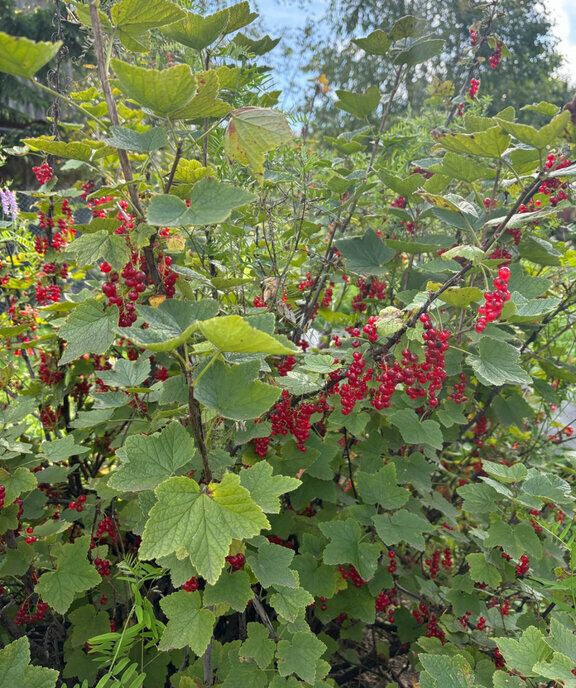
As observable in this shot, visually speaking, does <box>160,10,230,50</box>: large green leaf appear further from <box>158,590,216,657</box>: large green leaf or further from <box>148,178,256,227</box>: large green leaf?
<box>158,590,216,657</box>: large green leaf

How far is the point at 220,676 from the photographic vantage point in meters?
1.21

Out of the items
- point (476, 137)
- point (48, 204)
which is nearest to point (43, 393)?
point (48, 204)

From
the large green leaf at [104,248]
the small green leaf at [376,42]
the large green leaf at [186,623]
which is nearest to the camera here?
the large green leaf at [186,623]

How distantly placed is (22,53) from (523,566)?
1.65 m

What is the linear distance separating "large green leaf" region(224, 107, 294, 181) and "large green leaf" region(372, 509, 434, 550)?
3.22ft

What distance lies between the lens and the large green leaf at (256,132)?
953 mm

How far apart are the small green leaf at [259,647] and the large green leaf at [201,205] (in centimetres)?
88

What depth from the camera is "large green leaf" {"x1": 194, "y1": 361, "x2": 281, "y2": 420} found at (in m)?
0.85

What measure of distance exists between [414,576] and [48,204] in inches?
75.8

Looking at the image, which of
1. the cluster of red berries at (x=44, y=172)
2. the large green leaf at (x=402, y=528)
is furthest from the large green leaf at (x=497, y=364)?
the cluster of red berries at (x=44, y=172)

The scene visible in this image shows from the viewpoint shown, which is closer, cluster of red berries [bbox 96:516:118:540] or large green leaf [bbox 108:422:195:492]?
large green leaf [bbox 108:422:195:492]

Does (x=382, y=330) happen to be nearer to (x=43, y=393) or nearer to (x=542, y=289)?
(x=542, y=289)

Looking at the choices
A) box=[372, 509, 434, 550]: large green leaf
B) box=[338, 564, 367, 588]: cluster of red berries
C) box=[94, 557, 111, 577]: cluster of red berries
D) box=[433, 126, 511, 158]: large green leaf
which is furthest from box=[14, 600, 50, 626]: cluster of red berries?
box=[433, 126, 511, 158]: large green leaf

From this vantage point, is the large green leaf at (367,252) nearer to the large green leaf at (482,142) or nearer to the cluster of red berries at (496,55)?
the large green leaf at (482,142)
